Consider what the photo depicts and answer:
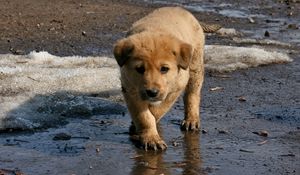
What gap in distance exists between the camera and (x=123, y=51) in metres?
6.45

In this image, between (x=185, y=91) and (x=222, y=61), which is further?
(x=222, y=61)

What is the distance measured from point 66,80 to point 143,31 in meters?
2.22

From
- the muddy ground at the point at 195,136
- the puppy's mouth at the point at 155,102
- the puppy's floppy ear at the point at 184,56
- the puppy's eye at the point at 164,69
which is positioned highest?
the puppy's floppy ear at the point at 184,56

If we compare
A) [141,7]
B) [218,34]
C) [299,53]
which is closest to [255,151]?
[299,53]

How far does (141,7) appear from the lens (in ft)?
53.9

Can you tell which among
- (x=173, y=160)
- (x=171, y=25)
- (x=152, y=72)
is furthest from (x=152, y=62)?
(x=171, y=25)

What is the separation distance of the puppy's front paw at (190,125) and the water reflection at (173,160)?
1.17 feet

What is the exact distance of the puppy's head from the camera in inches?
245

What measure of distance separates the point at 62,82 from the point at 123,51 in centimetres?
260

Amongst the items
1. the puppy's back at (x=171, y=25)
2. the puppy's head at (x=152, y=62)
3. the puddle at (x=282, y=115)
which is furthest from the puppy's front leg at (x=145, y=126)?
the puddle at (x=282, y=115)

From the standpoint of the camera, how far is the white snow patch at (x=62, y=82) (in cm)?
753

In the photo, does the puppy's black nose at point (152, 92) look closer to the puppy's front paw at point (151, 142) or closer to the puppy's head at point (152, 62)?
Answer: the puppy's head at point (152, 62)

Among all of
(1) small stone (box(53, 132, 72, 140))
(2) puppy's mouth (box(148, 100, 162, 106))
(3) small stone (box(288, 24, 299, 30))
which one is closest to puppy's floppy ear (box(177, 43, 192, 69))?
(2) puppy's mouth (box(148, 100, 162, 106))

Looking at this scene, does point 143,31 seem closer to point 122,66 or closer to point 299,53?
point 122,66
